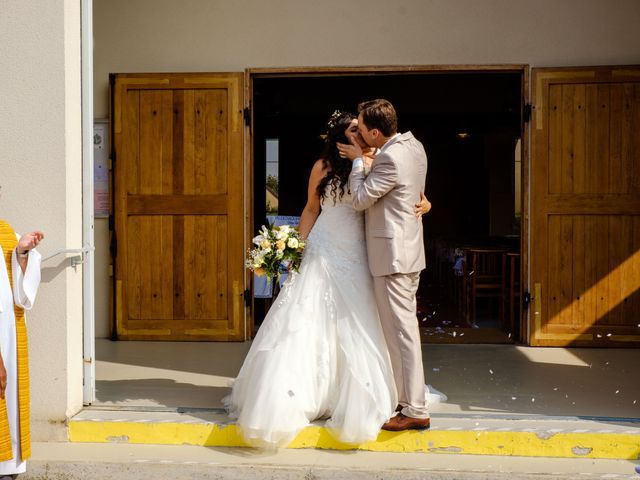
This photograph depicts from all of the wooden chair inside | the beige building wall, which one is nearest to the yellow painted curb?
the beige building wall

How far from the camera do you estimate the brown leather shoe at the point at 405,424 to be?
3.88 metres

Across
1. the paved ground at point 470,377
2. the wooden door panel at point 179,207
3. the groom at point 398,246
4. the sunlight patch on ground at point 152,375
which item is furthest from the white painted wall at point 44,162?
the wooden door panel at point 179,207

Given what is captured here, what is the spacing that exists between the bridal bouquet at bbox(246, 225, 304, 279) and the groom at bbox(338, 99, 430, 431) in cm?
49

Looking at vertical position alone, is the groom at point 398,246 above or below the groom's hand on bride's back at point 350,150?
below

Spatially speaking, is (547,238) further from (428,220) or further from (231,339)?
(428,220)

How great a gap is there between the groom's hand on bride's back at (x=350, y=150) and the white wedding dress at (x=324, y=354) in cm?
24

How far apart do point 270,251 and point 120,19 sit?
141 inches

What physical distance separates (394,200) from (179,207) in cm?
318

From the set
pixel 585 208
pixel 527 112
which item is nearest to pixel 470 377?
pixel 585 208

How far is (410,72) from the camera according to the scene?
21.4 feet

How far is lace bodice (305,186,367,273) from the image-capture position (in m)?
4.21

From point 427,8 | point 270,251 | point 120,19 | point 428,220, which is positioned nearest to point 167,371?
point 270,251

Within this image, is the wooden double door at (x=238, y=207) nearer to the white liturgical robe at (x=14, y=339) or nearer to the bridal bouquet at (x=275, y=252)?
the bridal bouquet at (x=275, y=252)

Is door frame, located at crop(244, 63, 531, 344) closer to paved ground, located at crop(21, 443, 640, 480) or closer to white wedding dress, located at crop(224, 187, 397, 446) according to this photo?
white wedding dress, located at crop(224, 187, 397, 446)
